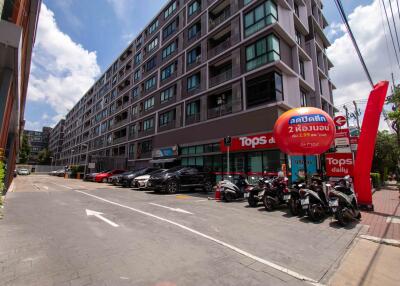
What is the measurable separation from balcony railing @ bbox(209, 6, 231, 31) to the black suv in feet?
53.8

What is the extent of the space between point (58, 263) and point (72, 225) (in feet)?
9.80

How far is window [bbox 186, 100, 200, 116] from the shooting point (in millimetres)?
25234

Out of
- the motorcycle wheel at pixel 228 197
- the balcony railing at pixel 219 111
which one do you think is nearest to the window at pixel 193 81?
the balcony railing at pixel 219 111

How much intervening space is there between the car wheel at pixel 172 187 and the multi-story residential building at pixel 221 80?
18.4ft

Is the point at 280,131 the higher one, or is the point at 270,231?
the point at 280,131

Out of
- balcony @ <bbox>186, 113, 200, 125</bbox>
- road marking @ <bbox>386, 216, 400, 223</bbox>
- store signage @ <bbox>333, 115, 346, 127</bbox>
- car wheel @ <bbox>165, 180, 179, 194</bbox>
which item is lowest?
road marking @ <bbox>386, 216, 400, 223</bbox>

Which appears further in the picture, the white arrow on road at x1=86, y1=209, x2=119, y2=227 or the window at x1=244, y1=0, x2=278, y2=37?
the window at x1=244, y1=0, x2=278, y2=37

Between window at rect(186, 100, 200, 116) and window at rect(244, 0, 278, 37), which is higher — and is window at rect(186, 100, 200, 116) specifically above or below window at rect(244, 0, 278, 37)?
below

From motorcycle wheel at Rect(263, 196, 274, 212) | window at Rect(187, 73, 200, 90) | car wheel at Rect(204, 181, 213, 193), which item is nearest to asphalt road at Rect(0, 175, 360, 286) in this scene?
motorcycle wheel at Rect(263, 196, 274, 212)

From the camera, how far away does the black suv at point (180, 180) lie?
49.2 feet

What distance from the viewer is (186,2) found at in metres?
30.0

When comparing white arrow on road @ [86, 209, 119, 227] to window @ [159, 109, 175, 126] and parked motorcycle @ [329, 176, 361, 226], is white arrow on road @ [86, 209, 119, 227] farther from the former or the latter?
window @ [159, 109, 175, 126]

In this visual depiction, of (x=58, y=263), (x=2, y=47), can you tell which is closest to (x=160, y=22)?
(x=2, y=47)

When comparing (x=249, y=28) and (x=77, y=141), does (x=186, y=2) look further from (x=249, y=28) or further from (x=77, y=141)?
(x=77, y=141)
